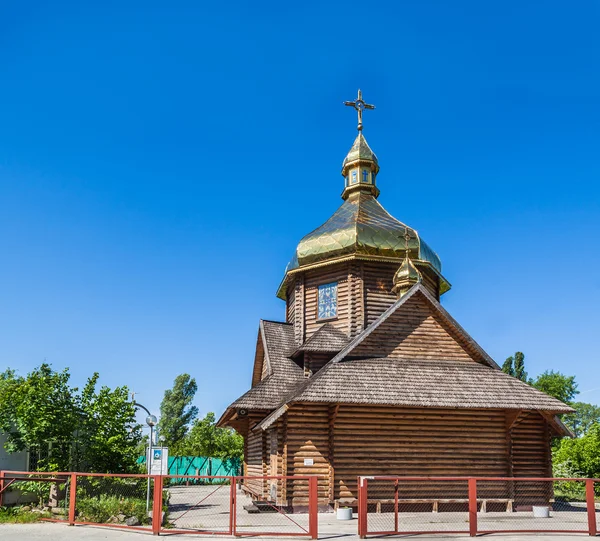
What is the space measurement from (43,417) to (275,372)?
7.38 m

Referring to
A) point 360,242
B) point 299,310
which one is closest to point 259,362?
point 299,310

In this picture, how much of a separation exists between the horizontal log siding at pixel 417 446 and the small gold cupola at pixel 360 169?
37.9 feet

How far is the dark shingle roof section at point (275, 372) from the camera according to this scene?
18.4m

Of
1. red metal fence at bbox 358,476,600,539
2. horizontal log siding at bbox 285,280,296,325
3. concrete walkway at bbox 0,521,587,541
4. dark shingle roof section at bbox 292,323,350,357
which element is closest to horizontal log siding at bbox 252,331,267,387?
horizontal log siding at bbox 285,280,296,325

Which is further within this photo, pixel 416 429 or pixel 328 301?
pixel 328 301

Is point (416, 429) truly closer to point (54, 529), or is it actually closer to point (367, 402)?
point (367, 402)

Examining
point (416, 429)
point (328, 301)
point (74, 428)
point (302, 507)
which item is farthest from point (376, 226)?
point (74, 428)

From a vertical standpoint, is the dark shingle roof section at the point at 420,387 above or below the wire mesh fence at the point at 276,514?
above

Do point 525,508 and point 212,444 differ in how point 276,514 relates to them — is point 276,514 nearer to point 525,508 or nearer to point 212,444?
point 525,508

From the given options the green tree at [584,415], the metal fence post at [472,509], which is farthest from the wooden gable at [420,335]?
the green tree at [584,415]

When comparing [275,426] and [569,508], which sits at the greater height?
[275,426]

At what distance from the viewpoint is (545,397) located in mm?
17422

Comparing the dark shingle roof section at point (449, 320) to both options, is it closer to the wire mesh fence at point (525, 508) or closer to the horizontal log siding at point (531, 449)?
the horizontal log siding at point (531, 449)

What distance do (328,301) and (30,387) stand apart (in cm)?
1023
